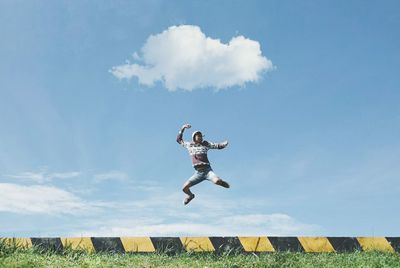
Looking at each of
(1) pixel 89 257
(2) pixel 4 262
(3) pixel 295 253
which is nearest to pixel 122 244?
(1) pixel 89 257

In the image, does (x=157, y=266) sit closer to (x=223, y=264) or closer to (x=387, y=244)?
(x=223, y=264)

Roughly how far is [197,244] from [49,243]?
2.48 metres

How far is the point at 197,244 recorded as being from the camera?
824 centimetres

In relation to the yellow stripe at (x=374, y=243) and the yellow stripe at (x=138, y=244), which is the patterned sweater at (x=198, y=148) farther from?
the yellow stripe at (x=374, y=243)

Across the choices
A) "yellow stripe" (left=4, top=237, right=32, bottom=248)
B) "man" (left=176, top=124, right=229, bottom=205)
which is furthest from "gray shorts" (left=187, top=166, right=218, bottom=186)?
"yellow stripe" (left=4, top=237, right=32, bottom=248)

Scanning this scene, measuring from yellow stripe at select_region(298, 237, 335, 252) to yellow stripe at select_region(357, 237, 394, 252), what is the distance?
57cm

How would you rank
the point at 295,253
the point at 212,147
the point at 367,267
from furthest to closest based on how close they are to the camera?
1. the point at 212,147
2. the point at 295,253
3. the point at 367,267

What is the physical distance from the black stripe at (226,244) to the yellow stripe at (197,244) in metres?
0.07

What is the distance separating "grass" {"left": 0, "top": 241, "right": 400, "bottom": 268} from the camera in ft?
23.5

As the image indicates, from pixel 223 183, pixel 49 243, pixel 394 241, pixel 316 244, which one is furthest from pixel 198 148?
pixel 394 241

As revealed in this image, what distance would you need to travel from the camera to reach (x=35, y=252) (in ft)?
27.4

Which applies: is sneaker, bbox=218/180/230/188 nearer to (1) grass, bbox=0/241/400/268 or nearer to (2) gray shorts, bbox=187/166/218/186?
(2) gray shorts, bbox=187/166/218/186

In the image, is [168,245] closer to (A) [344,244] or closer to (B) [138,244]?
(B) [138,244]

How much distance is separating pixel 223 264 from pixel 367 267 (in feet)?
6.38
